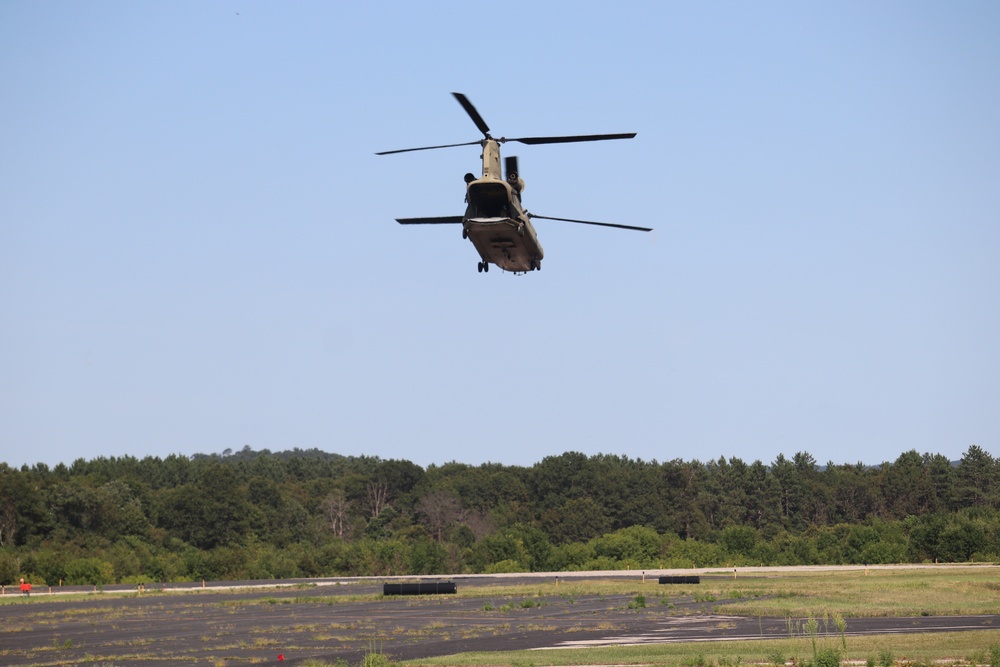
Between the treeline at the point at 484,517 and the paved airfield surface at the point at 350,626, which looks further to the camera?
the treeline at the point at 484,517

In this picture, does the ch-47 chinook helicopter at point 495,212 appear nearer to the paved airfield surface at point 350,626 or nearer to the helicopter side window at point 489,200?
the helicopter side window at point 489,200

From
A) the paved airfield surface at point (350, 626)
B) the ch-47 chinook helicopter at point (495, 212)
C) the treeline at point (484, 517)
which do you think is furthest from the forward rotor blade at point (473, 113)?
the treeline at point (484, 517)

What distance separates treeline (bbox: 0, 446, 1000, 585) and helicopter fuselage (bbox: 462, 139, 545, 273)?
58264mm

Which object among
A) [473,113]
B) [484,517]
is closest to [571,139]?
[473,113]

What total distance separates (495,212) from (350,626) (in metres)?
17.0

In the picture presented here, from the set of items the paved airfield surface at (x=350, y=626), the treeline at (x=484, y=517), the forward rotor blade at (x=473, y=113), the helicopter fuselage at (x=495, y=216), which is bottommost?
the paved airfield surface at (x=350, y=626)

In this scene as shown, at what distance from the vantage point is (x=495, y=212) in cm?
3378

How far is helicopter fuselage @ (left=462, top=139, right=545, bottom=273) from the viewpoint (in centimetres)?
3341

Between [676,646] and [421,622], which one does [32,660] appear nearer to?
[421,622]

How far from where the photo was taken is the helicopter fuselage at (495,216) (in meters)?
33.4

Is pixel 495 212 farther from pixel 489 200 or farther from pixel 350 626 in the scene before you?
pixel 350 626

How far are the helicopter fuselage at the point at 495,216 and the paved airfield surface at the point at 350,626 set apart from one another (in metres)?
12.0

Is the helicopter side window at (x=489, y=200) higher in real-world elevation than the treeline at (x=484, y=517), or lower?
higher

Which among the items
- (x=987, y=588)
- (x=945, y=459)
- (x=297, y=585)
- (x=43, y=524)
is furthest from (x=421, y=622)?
(x=945, y=459)
